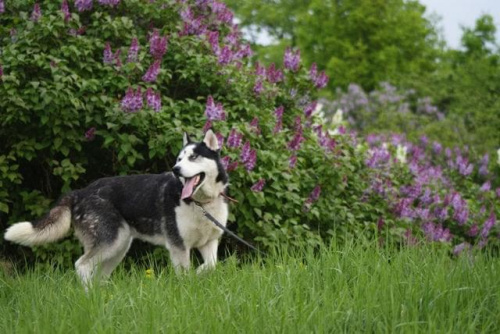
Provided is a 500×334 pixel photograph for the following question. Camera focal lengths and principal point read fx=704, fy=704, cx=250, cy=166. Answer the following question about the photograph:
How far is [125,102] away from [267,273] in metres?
2.62

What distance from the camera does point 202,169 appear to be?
6.07 metres

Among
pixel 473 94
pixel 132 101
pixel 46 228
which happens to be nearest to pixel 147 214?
pixel 46 228

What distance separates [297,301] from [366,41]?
21.8 meters

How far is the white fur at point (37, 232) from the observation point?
19.4ft

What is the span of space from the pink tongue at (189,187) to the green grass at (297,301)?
0.94 meters

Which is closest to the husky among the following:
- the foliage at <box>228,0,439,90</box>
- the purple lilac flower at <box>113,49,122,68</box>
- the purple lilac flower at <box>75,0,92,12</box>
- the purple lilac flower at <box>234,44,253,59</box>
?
the purple lilac flower at <box>113,49,122,68</box>

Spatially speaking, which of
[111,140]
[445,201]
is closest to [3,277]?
[111,140]

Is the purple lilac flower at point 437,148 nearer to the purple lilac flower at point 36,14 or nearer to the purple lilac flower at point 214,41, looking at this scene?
the purple lilac flower at point 214,41

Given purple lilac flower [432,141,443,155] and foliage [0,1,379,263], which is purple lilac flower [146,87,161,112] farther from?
purple lilac flower [432,141,443,155]

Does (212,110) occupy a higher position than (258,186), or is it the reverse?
(212,110)

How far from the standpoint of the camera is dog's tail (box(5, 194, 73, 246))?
19.5 ft

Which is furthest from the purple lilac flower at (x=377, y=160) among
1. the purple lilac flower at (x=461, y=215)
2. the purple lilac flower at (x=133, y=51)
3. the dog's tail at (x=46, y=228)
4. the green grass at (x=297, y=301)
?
the dog's tail at (x=46, y=228)

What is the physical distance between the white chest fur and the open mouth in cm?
19

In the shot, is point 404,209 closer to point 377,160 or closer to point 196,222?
point 377,160
